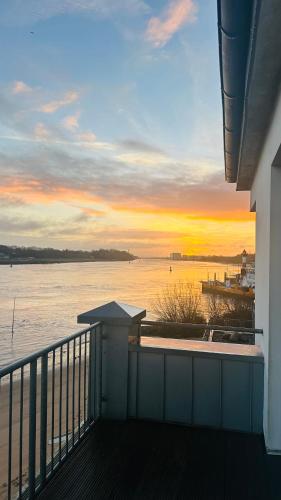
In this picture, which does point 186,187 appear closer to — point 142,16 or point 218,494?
point 142,16

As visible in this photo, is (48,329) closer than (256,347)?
No

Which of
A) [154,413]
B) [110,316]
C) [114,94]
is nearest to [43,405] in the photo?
[110,316]

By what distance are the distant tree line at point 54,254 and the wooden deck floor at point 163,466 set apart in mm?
39420

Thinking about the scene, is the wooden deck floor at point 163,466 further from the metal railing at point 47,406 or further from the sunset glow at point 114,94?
the sunset glow at point 114,94

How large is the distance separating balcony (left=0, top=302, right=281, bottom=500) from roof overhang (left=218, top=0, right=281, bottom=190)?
169 cm

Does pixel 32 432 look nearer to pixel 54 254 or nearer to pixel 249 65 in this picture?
pixel 249 65

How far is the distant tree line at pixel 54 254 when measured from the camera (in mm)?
42287

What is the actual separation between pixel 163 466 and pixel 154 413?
735 mm

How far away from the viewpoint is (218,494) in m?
2.35

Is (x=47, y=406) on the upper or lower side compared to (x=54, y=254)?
lower

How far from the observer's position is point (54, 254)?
1828 inches

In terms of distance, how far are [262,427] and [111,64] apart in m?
5.47

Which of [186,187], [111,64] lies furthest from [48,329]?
[111,64]

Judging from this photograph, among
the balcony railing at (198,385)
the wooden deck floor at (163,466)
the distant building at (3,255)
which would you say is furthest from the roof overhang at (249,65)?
the distant building at (3,255)
